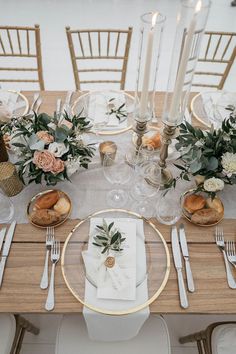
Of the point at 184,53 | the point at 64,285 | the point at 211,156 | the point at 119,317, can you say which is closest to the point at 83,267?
the point at 64,285

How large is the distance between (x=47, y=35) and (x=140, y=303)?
151 inches

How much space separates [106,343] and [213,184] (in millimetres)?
755

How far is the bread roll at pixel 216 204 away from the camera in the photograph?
1162 mm

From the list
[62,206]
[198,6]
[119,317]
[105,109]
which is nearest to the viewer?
[198,6]

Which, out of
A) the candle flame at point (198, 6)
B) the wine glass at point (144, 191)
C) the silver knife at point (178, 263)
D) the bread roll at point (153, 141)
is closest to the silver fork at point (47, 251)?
the wine glass at point (144, 191)

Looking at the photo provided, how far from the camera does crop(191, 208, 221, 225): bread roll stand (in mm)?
1125

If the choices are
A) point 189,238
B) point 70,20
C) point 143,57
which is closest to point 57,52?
point 70,20

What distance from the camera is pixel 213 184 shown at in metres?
1.11

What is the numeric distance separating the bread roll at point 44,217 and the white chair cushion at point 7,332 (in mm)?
469

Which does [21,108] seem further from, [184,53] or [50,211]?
[184,53]

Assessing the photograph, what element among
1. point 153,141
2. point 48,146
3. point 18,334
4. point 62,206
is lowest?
point 18,334

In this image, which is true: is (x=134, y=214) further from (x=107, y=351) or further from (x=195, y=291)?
(x=107, y=351)

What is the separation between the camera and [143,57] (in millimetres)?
982

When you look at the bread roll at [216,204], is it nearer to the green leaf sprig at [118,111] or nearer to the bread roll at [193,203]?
the bread roll at [193,203]
